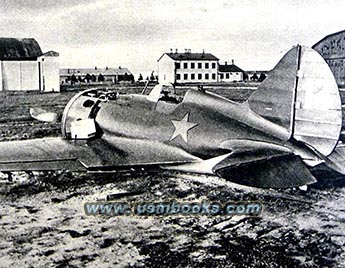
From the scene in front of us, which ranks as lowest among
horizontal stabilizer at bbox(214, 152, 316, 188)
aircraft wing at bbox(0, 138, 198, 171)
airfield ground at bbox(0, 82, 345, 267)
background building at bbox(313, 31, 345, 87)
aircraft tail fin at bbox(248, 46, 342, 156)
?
airfield ground at bbox(0, 82, 345, 267)

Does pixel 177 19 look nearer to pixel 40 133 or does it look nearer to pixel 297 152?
pixel 297 152

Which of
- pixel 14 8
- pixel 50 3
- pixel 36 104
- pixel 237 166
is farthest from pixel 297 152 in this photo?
pixel 36 104

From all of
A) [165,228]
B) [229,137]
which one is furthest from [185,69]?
[165,228]

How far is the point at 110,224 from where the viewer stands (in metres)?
3.33

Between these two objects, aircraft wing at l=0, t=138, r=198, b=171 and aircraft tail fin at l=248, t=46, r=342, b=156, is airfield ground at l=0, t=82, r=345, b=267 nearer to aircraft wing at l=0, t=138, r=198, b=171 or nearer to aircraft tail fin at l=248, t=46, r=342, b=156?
aircraft wing at l=0, t=138, r=198, b=171

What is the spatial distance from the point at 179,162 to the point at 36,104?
7.69 meters

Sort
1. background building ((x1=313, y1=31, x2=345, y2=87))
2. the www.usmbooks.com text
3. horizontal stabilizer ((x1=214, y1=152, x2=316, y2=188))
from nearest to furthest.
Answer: horizontal stabilizer ((x1=214, y1=152, x2=316, y2=188)), the www.usmbooks.com text, background building ((x1=313, y1=31, x2=345, y2=87))

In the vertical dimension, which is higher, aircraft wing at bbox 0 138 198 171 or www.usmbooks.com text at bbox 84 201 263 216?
aircraft wing at bbox 0 138 198 171

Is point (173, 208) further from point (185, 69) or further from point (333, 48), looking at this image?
point (185, 69)

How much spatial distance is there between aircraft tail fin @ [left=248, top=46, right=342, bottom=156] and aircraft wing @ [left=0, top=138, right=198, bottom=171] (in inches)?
35.3

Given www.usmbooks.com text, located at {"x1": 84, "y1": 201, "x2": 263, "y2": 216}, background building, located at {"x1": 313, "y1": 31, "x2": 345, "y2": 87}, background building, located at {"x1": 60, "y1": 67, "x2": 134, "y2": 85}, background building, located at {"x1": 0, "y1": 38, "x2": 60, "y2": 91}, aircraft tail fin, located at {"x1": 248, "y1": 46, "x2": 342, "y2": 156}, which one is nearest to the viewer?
aircraft tail fin, located at {"x1": 248, "y1": 46, "x2": 342, "y2": 156}

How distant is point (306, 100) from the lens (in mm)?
3553

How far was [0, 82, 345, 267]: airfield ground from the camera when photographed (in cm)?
277

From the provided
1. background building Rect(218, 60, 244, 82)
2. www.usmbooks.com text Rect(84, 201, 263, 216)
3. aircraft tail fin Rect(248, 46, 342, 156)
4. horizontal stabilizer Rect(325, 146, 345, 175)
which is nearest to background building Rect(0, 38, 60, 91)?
background building Rect(218, 60, 244, 82)
